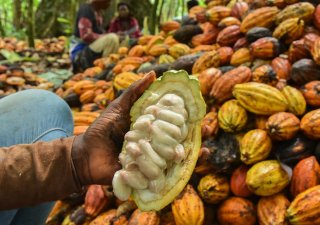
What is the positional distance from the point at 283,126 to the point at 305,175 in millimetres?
264

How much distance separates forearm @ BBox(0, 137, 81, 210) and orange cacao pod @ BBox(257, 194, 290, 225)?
0.91m

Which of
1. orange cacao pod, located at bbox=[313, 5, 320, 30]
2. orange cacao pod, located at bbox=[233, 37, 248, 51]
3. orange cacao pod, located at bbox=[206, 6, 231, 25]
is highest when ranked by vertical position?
orange cacao pod, located at bbox=[313, 5, 320, 30]

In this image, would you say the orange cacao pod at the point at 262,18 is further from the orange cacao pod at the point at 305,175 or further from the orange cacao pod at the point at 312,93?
the orange cacao pod at the point at 305,175

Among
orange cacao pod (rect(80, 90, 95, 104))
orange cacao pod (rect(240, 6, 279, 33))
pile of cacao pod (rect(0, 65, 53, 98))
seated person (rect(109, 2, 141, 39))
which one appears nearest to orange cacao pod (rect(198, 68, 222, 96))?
orange cacao pod (rect(240, 6, 279, 33))

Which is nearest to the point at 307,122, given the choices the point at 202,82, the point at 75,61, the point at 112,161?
the point at 202,82

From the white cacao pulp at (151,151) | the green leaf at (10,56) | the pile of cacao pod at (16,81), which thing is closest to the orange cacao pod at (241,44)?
the white cacao pulp at (151,151)

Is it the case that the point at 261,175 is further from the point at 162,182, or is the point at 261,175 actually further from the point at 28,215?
the point at 28,215

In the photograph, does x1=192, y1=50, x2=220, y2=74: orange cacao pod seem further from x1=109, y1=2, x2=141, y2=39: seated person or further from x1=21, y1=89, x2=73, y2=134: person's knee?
x1=109, y1=2, x2=141, y2=39: seated person

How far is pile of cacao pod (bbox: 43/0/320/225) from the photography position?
1.87 m

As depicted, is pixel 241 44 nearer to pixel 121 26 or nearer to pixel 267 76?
pixel 267 76

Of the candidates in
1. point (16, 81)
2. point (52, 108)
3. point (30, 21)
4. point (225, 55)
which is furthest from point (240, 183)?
point (30, 21)

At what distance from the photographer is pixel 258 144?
1980mm

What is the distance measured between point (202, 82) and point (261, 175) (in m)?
0.79

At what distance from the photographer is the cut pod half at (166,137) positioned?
1251 millimetres
